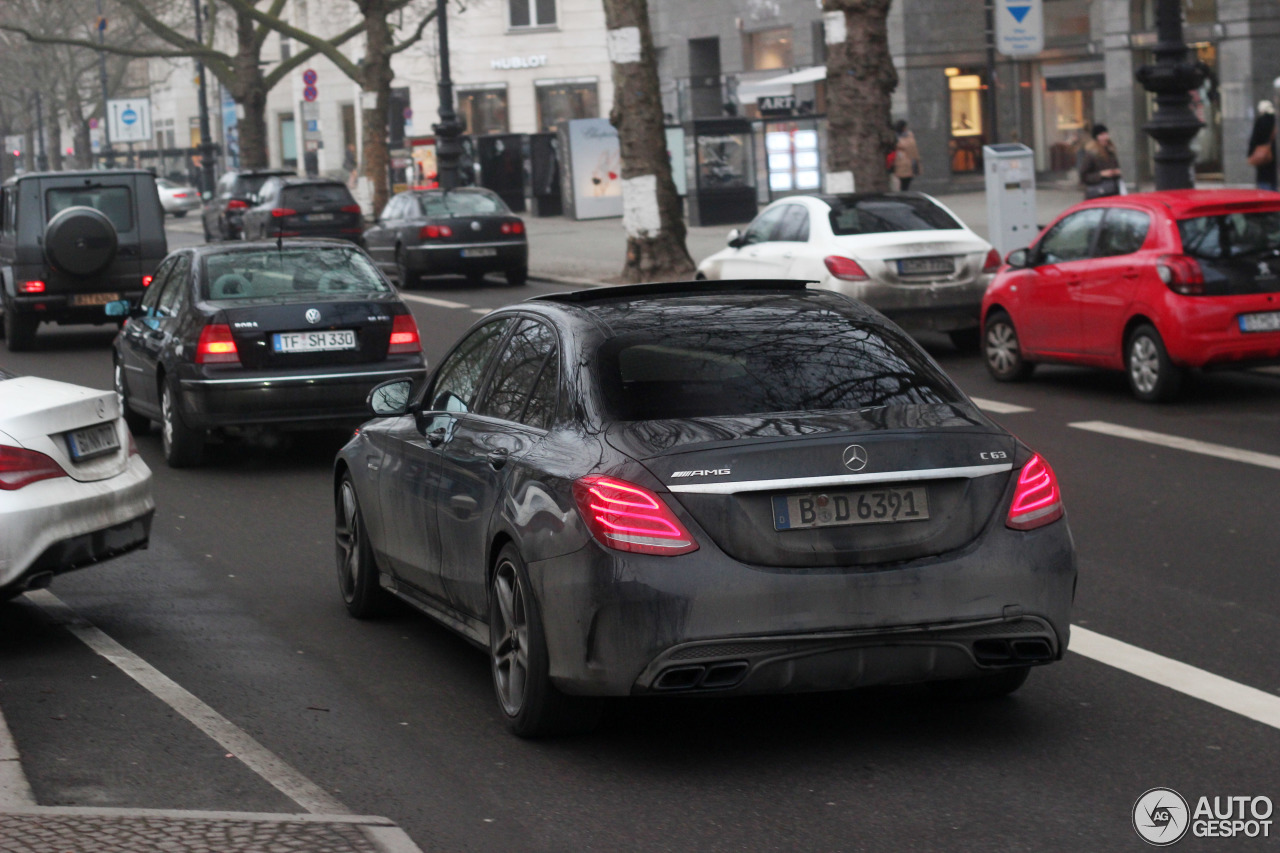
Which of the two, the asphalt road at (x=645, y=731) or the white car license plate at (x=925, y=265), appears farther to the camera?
the white car license plate at (x=925, y=265)

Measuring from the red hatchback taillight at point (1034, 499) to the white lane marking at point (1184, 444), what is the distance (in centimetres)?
547

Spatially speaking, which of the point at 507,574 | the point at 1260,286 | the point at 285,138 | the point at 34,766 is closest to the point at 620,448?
the point at 507,574

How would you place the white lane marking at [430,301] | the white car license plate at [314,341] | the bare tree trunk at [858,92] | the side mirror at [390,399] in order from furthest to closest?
the white lane marking at [430,301], the bare tree trunk at [858,92], the white car license plate at [314,341], the side mirror at [390,399]

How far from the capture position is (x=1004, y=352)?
1505 cm

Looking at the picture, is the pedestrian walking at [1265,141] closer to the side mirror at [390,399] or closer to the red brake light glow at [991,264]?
the red brake light glow at [991,264]

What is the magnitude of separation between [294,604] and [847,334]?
3115 millimetres

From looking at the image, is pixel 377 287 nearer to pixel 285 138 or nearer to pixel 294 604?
pixel 294 604

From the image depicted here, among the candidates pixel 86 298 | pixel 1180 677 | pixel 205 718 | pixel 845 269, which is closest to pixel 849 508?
pixel 1180 677

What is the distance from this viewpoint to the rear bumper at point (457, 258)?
1058 inches

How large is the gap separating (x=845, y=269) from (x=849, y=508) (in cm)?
1128

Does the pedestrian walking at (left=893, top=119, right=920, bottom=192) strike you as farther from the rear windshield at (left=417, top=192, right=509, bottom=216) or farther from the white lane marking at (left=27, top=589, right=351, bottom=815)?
the white lane marking at (left=27, top=589, right=351, bottom=815)

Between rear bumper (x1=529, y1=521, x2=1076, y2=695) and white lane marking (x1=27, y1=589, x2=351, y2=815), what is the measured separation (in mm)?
809

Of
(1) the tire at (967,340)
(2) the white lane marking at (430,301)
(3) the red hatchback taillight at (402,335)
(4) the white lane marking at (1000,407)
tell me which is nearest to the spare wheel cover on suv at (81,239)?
(2) the white lane marking at (430,301)

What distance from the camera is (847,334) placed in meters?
5.93
